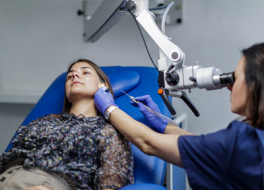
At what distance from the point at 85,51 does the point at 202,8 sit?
1.26 m

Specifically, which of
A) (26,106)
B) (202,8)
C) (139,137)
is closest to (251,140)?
(139,137)

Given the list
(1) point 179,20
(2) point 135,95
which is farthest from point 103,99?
(1) point 179,20

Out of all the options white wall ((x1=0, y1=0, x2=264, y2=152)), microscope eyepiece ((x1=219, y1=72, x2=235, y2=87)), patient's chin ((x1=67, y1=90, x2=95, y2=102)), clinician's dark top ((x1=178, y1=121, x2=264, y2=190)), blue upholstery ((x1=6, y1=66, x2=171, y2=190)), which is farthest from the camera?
white wall ((x1=0, y1=0, x2=264, y2=152))

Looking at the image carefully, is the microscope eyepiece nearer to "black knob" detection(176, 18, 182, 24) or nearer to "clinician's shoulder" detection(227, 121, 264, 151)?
"clinician's shoulder" detection(227, 121, 264, 151)

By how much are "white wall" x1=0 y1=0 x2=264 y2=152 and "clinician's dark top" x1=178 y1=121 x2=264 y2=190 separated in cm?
125

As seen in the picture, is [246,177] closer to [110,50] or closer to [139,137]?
[139,137]

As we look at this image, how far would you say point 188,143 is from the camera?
72 centimetres

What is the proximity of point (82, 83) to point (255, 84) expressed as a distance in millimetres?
918

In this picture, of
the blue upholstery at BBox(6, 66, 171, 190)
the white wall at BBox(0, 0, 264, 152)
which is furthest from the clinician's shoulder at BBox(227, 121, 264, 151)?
the white wall at BBox(0, 0, 264, 152)

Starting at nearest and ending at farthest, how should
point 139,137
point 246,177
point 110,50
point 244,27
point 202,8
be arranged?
point 246,177, point 139,137, point 244,27, point 202,8, point 110,50

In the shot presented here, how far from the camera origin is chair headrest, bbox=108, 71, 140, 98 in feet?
4.71

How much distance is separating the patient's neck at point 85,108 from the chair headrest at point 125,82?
0.20 metres

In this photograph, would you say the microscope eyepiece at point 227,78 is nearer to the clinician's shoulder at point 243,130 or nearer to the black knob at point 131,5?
the clinician's shoulder at point 243,130

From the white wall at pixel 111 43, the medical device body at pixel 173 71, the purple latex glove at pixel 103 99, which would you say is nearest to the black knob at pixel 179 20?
the white wall at pixel 111 43
